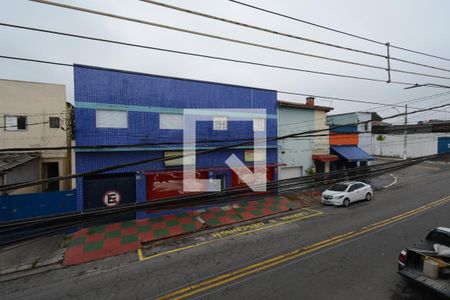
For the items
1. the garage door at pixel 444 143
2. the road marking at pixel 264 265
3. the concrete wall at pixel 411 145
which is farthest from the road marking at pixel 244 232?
the garage door at pixel 444 143

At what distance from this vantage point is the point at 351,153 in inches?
832

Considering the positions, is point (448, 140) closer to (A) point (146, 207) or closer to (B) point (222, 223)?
(B) point (222, 223)

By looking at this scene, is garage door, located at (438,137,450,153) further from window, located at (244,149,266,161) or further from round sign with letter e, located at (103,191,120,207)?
round sign with letter e, located at (103,191,120,207)

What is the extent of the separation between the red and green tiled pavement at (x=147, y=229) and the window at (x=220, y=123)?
5.20m

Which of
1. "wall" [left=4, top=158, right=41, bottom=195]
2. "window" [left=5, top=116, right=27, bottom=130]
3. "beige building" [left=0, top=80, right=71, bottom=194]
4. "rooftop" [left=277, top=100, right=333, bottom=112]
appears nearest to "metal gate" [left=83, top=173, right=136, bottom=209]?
"beige building" [left=0, top=80, right=71, bottom=194]

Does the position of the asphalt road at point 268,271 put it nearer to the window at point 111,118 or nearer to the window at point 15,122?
the window at point 111,118

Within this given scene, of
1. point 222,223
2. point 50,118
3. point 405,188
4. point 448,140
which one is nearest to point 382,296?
→ point 222,223

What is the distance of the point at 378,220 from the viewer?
11.6m

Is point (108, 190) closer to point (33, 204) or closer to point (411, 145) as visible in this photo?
point (33, 204)

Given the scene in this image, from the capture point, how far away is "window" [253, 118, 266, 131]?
16.6 m

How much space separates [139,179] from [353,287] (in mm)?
11090

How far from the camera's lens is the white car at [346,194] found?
14.6 m

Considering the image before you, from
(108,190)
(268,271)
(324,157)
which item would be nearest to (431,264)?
(268,271)

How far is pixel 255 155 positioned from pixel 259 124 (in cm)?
227
